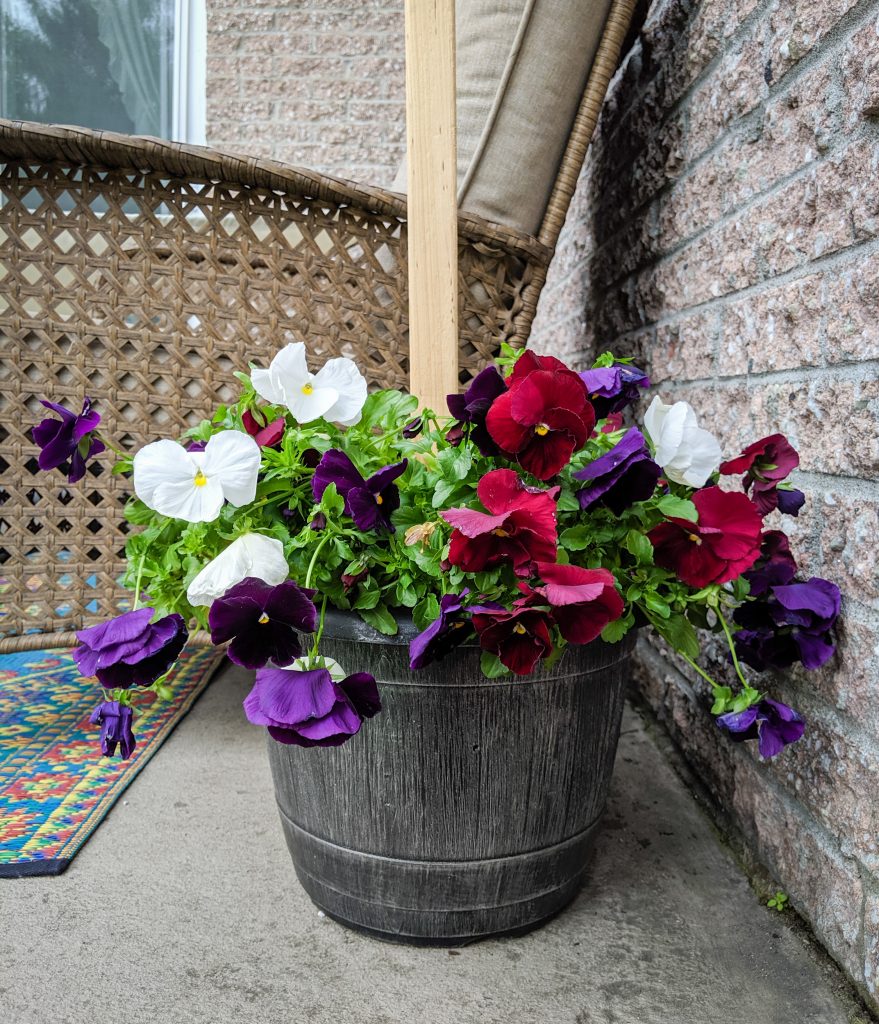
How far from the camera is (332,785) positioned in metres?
0.86

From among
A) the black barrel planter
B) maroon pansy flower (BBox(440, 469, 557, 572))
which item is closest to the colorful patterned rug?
the black barrel planter

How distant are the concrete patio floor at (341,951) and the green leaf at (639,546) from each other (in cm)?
44

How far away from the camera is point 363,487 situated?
74cm

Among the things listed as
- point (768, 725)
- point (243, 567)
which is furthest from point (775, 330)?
point (243, 567)

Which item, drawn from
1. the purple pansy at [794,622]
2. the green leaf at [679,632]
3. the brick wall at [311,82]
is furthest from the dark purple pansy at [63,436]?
the brick wall at [311,82]

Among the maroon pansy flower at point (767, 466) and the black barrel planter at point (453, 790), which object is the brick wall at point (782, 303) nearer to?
the maroon pansy flower at point (767, 466)

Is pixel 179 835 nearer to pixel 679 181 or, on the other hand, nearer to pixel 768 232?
pixel 768 232

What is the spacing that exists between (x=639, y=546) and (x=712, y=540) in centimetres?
7

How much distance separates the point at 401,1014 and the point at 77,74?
12.5 ft

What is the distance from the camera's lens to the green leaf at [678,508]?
2.51 ft

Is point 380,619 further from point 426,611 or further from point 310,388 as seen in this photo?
point 310,388

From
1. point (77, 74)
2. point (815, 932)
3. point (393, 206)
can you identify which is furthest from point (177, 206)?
point (77, 74)

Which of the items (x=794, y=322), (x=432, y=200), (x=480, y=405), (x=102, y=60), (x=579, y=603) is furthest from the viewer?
(x=102, y=60)

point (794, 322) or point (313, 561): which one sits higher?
point (794, 322)
